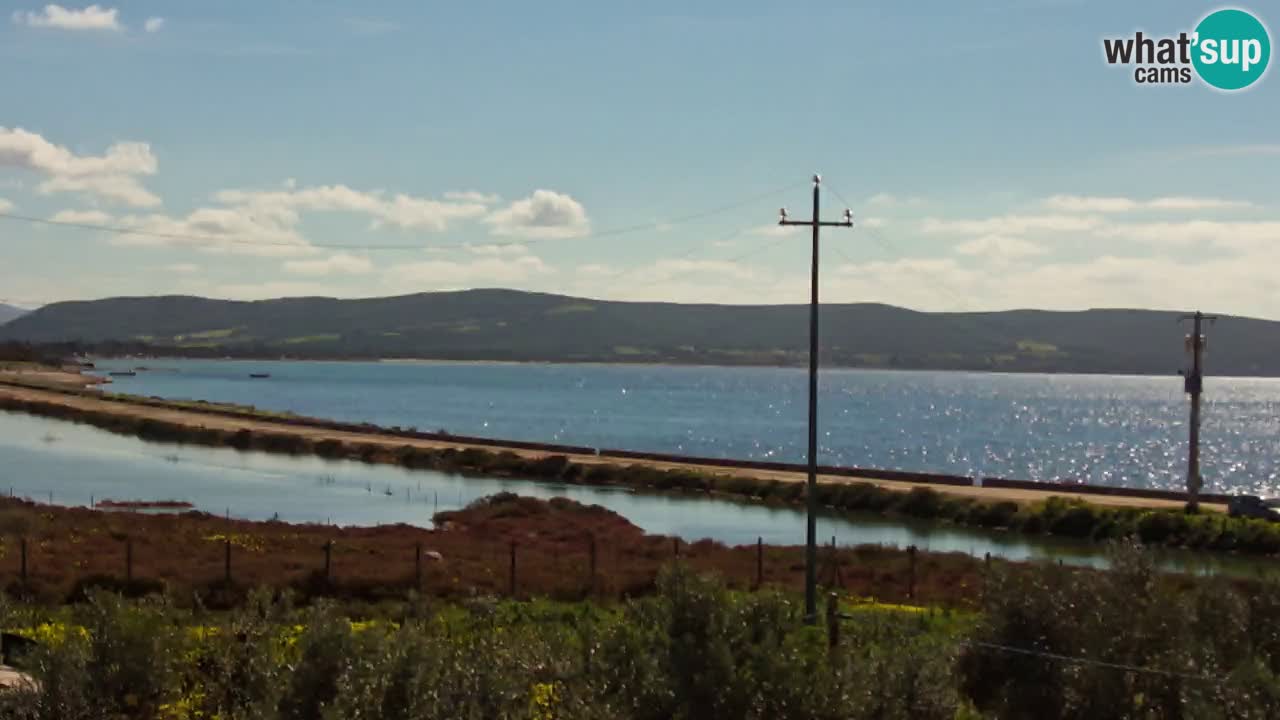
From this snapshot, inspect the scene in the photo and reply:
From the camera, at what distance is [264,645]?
19281 millimetres

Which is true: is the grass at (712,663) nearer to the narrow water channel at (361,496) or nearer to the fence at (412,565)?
the fence at (412,565)

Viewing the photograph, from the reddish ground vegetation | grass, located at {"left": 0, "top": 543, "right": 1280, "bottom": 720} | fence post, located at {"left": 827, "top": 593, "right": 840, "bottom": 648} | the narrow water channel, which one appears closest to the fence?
the reddish ground vegetation

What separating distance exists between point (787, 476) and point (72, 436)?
7897 cm

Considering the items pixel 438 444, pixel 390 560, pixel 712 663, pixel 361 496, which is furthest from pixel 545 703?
pixel 438 444

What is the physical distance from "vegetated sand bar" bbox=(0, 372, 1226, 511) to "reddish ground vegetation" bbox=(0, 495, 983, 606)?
97.9 feet

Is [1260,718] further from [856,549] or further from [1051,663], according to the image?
[856,549]

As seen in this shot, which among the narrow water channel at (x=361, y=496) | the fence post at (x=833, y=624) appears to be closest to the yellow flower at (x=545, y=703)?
the fence post at (x=833, y=624)

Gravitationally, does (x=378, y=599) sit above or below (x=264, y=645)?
below

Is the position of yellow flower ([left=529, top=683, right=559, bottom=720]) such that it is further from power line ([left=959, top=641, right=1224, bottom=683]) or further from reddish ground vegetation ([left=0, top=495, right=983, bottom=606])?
reddish ground vegetation ([left=0, top=495, right=983, bottom=606])

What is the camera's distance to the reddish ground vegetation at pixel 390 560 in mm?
40875

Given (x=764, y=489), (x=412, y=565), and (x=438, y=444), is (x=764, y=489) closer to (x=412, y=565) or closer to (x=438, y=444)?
(x=412, y=565)

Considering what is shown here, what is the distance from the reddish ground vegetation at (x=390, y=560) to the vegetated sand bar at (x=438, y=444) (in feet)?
97.9

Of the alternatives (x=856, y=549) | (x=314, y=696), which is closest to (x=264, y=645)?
(x=314, y=696)

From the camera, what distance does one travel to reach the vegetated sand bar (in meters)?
84.7
